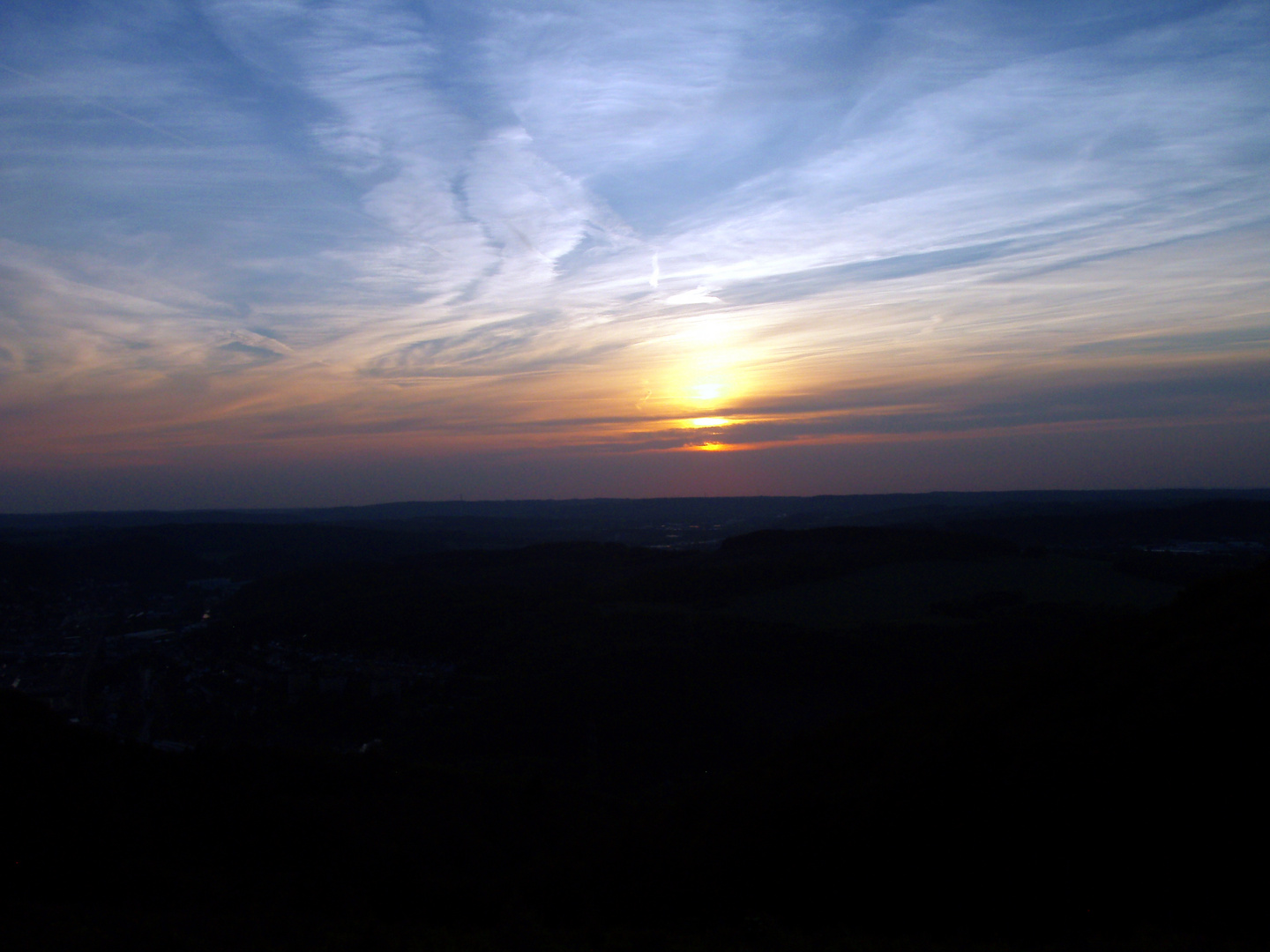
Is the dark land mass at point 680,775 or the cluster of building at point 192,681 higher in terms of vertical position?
the dark land mass at point 680,775

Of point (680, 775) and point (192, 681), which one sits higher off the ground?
point (192, 681)

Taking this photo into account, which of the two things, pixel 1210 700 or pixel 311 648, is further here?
pixel 311 648

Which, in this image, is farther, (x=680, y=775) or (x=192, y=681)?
(x=192, y=681)

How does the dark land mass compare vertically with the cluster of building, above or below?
above

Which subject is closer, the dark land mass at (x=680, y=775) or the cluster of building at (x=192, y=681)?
the dark land mass at (x=680, y=775)

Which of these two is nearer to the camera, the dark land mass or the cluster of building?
the dark land mass

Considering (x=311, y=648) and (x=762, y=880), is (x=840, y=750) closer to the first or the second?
(x=762, y=880)

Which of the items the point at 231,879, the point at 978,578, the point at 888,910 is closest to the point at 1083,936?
the point at 888,910

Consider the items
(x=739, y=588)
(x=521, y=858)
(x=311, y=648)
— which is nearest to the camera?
(x=521, y=858)
